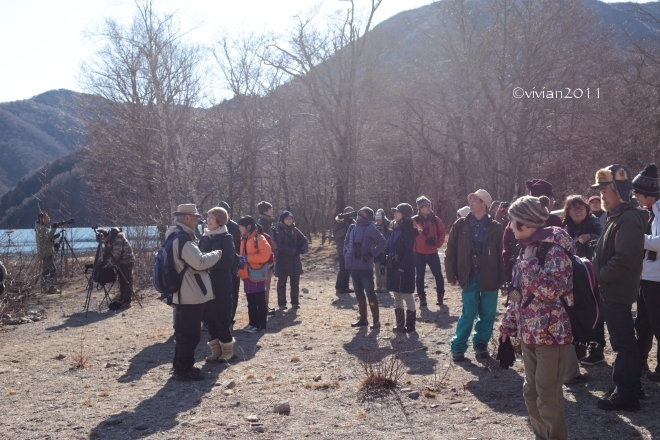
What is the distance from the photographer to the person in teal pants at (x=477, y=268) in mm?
6438

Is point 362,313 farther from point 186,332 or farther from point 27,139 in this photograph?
point 27,139

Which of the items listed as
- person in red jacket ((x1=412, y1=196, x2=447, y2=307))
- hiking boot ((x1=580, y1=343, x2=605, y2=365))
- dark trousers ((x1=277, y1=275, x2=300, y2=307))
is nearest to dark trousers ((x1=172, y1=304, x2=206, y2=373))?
hiking boot ((x1=580, y1=343, x2=605, y2=365))

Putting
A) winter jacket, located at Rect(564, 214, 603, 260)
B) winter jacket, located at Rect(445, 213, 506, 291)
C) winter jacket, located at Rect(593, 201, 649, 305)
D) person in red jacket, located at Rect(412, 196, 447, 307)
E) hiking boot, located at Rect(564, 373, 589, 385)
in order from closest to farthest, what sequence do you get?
winter jacket, located at Rect(593, 201, 649, 305) → hiking boot, located at Rect(564, 373, 589, 385) → winter jacket, located at Rect(564, 214, 603, 260) → winter jacket, located at Rect(445, 213, 506, 291) → person in red jacket, located at Rect(412, 196, 447, 307)

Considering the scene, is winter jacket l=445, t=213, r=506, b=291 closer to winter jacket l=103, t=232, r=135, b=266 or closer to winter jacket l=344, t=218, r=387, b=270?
winter jacket l=344, t=218, r=387, b=270

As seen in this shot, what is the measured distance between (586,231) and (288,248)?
5879mm

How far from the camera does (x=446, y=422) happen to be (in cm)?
475

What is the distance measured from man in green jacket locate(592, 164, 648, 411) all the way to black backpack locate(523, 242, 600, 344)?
2.72 feet

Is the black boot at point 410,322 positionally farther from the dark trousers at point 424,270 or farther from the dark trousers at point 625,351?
the dark trousers at point 625,351

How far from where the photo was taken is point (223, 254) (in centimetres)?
710

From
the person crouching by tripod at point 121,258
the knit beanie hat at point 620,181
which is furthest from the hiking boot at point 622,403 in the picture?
the person crouching by tripod at point 121,258

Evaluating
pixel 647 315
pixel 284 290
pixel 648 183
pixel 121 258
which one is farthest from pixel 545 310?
pixel 121 258

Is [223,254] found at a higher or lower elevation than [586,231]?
lower

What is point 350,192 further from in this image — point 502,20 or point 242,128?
point 502,20

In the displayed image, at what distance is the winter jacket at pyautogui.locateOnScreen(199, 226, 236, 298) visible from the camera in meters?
7.10
